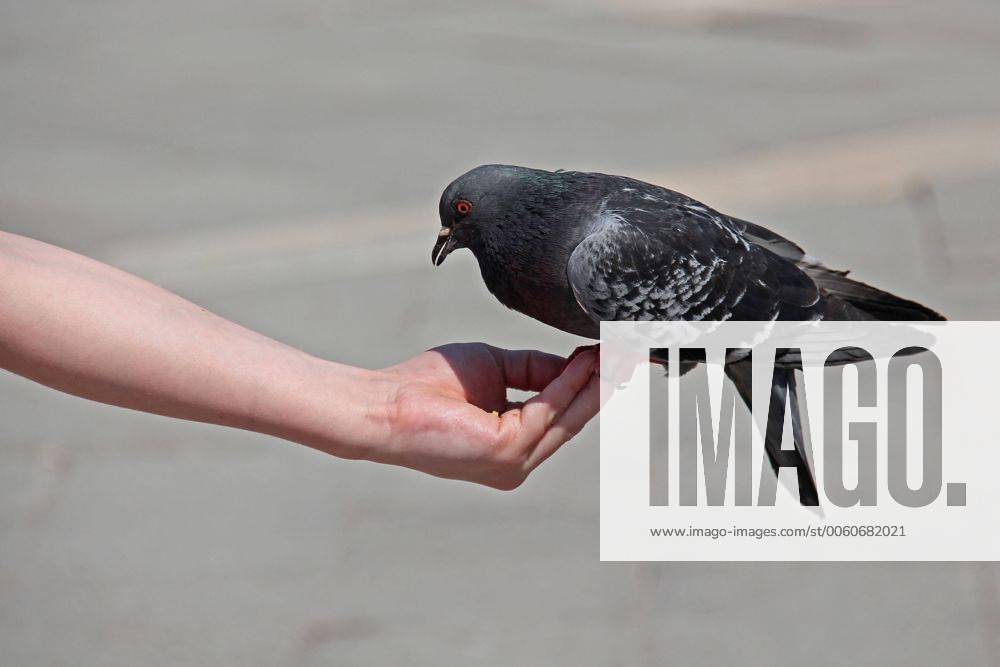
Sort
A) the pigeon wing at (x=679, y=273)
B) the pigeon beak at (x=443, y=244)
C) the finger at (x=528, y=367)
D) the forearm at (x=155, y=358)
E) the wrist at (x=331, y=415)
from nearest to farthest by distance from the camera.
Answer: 1. the forearm at (x=155, y=358)
2. the wrist at (x=331, y=415)
3. the pigeon wing at (x=679, y=273)
4. the finger at (x=528, y=367)
5. the pigeon beak at (x=443, y=244)

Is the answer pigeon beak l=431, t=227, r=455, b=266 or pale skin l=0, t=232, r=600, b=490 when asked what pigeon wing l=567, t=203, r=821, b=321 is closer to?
pale skin l=0, t=232, r=600, b=490

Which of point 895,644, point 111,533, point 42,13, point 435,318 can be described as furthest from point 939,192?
point 42,13

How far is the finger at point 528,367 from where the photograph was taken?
11.8 feet

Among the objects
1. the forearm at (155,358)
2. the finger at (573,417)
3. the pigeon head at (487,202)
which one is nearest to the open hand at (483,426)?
the finger at (573,417)

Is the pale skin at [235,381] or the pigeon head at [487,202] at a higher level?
the pigeon head at [487,202]

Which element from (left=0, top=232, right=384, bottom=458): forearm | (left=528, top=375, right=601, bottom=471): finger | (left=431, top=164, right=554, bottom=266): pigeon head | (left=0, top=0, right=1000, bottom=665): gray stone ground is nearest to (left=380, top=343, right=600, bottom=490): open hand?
(left=528, top=375, right=601, bottom=471): finger

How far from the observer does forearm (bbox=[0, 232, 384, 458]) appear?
3.01 metres

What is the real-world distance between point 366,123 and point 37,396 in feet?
13.4

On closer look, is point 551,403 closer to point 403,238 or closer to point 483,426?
point 483,426

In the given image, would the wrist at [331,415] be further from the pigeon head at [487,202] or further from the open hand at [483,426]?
the pigeon head at [487,202]

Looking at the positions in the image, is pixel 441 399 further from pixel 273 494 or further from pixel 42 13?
pixel 42 13

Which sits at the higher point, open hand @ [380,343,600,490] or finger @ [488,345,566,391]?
finger @ [488,345,566,391]

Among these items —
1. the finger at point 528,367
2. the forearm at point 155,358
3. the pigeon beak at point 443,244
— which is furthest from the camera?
the pigeon beak at point 443,244

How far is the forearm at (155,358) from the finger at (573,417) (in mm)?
478
